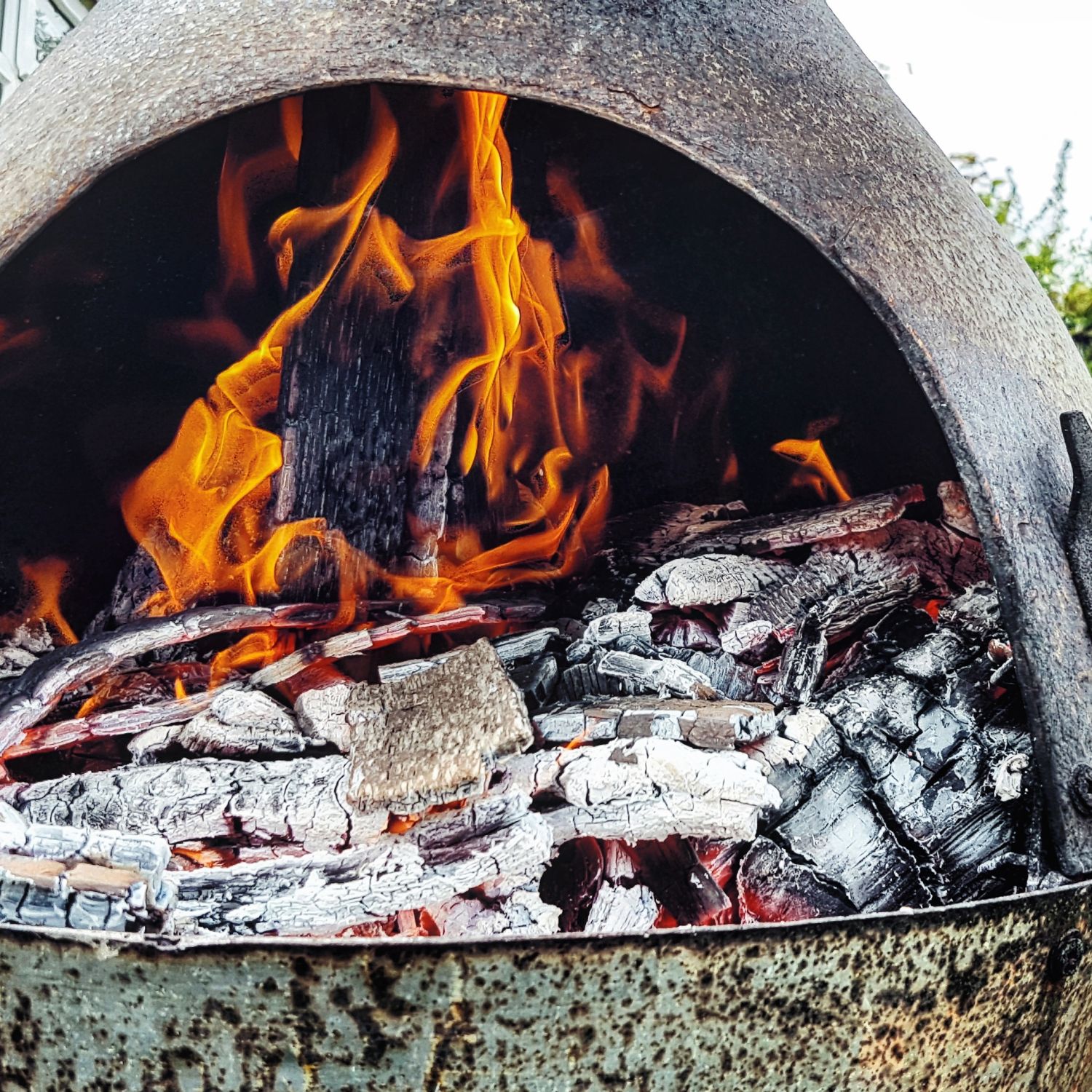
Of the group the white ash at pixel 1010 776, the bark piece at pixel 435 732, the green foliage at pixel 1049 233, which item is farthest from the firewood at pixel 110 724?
the green foliage at pixel 1049 233

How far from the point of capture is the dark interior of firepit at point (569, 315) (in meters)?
1.77

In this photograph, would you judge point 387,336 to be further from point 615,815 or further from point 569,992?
point 569,992

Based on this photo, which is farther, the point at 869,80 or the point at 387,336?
the point at 387,336

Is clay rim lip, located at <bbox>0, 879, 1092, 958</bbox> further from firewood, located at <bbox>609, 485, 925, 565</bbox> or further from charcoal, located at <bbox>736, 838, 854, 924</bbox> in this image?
firewood, located at <bbox>609, 485, 925, 565</bbox>

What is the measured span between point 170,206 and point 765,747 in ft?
4.36

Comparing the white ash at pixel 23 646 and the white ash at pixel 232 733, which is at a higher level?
the white ash at pixel 23 646

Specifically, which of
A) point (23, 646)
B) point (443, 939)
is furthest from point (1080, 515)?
point (23, 646)

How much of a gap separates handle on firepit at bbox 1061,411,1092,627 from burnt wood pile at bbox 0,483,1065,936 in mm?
257

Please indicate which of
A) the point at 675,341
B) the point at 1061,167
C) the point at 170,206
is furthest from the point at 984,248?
the point at 1061,167

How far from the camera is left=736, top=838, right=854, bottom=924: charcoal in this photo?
128 centimetres

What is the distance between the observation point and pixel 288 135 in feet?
5.91

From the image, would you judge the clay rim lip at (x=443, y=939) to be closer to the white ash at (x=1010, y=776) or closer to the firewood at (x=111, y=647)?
the white ash at (x=1010, y=776)

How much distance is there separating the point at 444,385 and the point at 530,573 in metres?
0.40

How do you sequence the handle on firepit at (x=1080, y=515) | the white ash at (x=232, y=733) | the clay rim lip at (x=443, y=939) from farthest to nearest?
the white ash at (x=232, y=733) → the handle on firepit at (x=1080, y=515) → the clay rim lip at (x=443, y=939)
